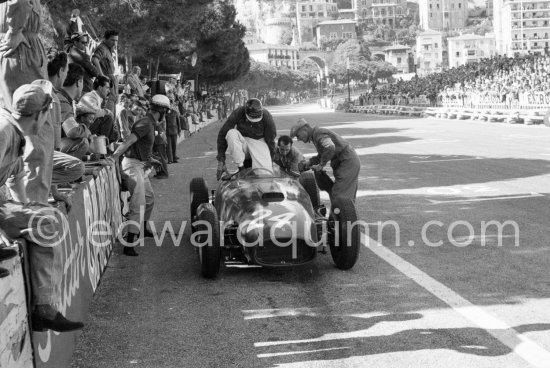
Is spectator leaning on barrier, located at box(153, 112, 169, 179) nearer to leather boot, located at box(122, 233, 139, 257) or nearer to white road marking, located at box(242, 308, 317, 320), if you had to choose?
leather boot, located at box(122, 233, 139, 257)

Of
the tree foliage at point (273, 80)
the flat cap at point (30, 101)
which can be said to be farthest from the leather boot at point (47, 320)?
the tree foliage at point (273, 80)

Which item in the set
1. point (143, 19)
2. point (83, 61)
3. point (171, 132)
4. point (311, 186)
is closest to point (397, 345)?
point (311, 186)

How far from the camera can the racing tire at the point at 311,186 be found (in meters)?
10.3

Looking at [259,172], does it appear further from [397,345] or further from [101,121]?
[397,345]

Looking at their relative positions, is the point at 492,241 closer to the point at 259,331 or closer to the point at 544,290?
the point at 544,290

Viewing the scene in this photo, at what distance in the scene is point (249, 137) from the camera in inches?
405

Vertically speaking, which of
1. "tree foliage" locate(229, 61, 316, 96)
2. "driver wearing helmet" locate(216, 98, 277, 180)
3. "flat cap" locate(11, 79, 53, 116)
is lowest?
"tree foliage" locate(229, 61, 316, 96)

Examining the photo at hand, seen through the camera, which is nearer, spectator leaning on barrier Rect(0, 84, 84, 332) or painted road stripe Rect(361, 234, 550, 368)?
spectator leaning on barrier Rect(0, 84, 84, 332)

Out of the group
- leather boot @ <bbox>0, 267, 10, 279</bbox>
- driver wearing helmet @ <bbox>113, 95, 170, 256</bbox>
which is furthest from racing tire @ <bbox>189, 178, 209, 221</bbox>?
leather boot @ <bbox>0, 267, 10, 279</bbox>

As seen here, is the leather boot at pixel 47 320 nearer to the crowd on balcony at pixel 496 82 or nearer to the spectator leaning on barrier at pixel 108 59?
the spectator leaning on barrier at pixel 108 59

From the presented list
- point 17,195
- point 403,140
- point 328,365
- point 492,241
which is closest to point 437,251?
point 492,241

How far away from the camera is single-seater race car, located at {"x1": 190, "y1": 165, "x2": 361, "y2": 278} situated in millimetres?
7855

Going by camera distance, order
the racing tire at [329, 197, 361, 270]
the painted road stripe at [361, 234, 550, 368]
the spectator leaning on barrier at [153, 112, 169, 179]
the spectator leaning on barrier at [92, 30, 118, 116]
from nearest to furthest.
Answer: the painted road stripe at [361, 234, 550, 368], the racing tire at [329, 197, 361, 270], the spectator leaning on barrier at [92, 30, 118, 116], the spectator leaning on barrier at [153, 112, 169, 179]

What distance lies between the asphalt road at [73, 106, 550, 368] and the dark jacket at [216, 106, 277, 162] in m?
1.32
